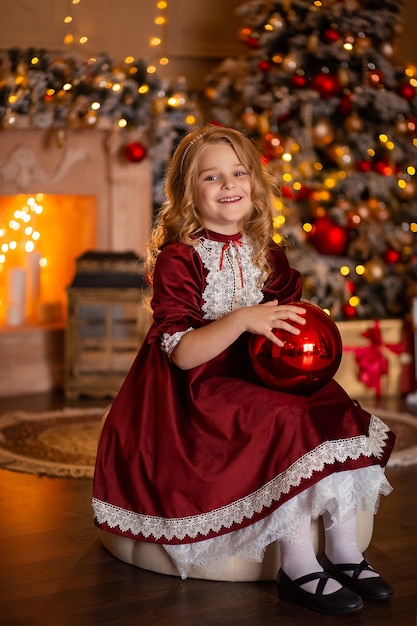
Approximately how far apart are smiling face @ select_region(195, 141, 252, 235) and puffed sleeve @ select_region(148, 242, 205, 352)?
127mm

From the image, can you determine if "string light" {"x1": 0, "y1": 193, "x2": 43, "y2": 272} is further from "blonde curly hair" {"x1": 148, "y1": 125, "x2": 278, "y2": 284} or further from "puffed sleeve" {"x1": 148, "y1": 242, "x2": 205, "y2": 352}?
"puffed sleeve" {"x1": 148, "y1": 242, "x2": 205, "y2": 352}

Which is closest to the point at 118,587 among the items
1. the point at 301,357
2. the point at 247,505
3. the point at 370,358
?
the point at 247,505

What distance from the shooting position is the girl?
2336 millimetres

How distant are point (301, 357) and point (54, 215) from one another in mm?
3670

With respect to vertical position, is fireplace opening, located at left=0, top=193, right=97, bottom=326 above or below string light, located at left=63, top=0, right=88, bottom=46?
below

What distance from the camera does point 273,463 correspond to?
2.37m

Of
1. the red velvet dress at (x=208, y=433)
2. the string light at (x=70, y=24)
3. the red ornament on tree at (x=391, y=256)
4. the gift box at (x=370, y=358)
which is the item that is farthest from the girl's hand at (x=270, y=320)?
the string light at (x=70, y=24)

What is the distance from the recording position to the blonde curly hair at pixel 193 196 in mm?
2680

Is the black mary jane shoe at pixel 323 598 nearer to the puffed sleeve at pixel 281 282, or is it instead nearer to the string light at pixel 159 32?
the puffed sleeve at pixel 281 282

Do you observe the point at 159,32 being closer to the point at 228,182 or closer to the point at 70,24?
the point at 70,24

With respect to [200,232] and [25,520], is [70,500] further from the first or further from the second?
[200,232]

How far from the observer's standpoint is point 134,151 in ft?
17.8

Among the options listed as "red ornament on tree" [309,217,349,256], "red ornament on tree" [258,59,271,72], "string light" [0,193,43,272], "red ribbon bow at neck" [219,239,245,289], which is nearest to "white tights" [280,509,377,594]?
"red ribbon bow at neck" [219,239,245,289]

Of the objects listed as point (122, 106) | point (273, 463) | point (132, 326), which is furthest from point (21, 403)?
point (273, 463)
